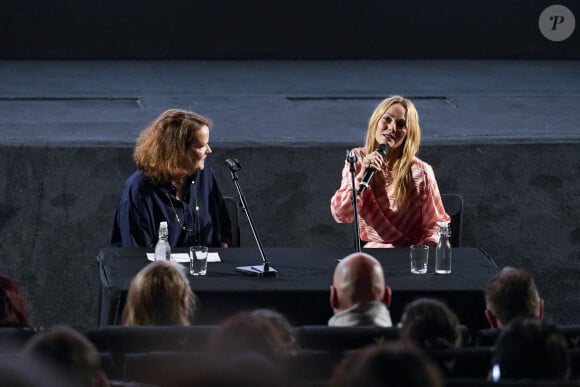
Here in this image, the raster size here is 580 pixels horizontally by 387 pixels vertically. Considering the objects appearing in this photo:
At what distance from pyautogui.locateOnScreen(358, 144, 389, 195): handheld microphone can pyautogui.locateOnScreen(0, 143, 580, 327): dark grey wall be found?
3.59ft

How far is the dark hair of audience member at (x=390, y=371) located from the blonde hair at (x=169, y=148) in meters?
2.94

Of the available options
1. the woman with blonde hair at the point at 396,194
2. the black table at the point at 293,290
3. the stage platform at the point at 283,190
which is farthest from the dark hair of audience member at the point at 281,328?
the stage platform at the point at 283,190

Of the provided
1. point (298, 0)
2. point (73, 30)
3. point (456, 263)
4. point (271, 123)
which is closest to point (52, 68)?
point (73, 30)

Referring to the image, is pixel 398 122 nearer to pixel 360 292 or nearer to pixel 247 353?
pixel 360 292

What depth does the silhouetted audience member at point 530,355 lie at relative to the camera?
283cm

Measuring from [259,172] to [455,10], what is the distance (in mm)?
4726

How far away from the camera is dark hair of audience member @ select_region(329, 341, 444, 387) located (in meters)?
2.24

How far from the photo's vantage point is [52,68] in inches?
382

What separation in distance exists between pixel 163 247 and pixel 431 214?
4.15 feet

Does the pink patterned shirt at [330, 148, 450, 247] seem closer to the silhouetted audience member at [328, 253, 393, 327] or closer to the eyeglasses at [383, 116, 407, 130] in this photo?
the eyeglasses at [383, 116, 407, 130]

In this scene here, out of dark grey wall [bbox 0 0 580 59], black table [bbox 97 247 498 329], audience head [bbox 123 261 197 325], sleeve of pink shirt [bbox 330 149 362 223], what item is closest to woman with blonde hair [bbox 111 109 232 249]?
black table [bbox 97 247 498 329]

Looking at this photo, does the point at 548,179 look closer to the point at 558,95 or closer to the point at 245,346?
the point at 558,95

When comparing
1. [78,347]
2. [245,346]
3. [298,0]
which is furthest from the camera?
[298,0]

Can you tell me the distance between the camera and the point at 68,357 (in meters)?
2.63
